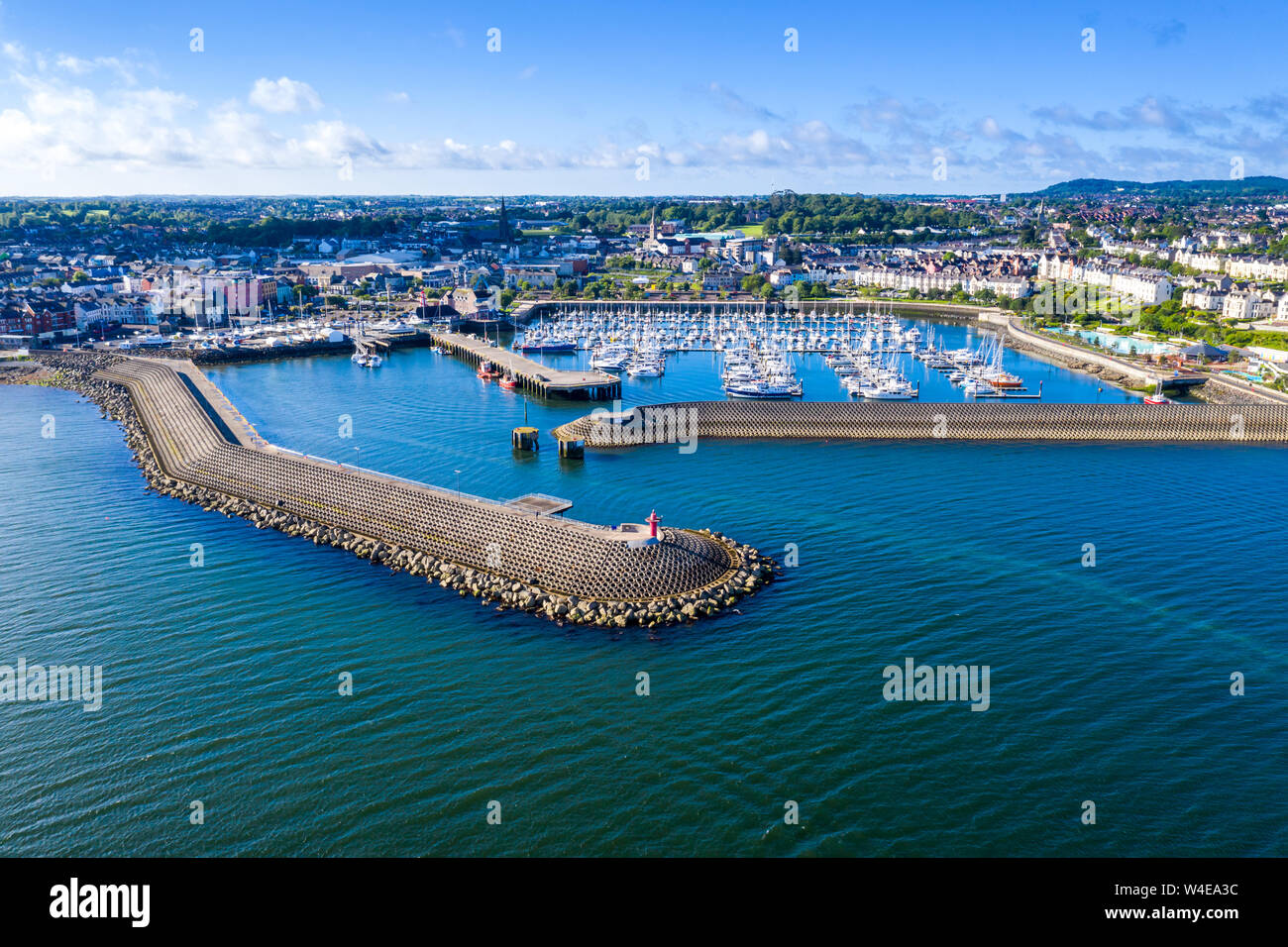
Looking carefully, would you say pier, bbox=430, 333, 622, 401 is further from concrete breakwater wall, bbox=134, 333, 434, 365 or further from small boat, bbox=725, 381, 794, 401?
concrete breakwater wall, bbox=134, 333, 434, 365

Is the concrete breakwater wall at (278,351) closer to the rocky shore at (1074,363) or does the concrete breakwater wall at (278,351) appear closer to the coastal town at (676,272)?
the coastal town at (676,272)

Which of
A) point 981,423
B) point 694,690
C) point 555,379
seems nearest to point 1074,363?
point 981,423

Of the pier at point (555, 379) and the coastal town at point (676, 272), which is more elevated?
the coastal town at point (676, 272)

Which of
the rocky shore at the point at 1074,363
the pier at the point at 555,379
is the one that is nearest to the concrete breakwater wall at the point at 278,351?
the pier at the point at 555,379

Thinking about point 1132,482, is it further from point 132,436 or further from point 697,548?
point 132,436

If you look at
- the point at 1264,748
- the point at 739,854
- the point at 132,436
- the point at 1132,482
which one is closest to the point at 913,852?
the point at 739,854

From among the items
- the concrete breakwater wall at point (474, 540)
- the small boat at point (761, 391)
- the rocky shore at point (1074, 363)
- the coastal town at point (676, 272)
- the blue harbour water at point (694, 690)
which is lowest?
the blue harbour water at point (694, 690)

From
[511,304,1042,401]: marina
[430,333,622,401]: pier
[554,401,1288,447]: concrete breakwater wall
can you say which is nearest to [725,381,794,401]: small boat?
[511,304,1042,401]: marina
